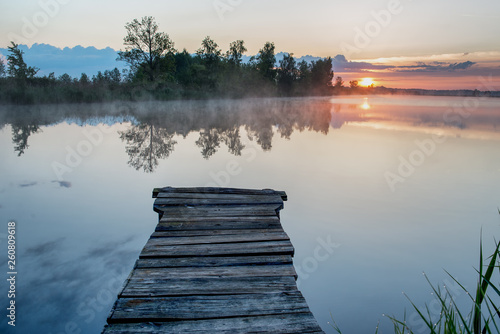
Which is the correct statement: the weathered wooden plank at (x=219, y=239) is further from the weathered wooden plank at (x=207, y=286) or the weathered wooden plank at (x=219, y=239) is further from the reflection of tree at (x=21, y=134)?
the reflection of tree at (x=21, y=134)

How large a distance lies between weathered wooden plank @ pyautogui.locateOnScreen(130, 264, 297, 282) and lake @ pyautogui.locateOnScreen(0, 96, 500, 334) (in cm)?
67

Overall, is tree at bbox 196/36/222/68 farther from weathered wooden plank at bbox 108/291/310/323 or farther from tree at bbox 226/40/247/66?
weathered wooden plank at bbox 108/291/310/323

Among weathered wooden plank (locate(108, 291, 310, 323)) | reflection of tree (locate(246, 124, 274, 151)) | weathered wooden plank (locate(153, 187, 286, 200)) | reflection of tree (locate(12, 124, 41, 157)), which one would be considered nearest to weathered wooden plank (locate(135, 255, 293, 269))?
weathered wooden plank (locate(108, 291, 310, 323))

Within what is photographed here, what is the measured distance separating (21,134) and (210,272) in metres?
12.3

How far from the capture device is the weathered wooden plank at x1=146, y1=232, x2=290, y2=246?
3309mm

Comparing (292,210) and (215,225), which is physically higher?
(215,225)

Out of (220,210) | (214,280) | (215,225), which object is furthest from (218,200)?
(214,280)

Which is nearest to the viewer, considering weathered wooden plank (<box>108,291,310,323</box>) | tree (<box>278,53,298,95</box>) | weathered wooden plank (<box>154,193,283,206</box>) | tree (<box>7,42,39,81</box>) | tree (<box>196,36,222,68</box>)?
weathered wooden plank (<box>108,291,310,323</box>)

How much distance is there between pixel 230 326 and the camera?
2039 millimetres

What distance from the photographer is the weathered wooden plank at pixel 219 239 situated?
3309mm

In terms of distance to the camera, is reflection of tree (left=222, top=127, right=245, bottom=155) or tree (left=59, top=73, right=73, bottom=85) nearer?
reflection of tree (left=222, top=127, right=245, bottom=155)

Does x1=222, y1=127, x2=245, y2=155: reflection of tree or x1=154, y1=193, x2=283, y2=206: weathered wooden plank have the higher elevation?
x1=154, y1=193, x2=283, y2=206: weathered wooden plank

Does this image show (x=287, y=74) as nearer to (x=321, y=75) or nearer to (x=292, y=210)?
(x=321, y=75)

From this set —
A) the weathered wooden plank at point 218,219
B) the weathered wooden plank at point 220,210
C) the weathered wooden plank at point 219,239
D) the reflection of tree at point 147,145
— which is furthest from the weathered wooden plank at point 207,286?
the reflection of tree at point 147,145
